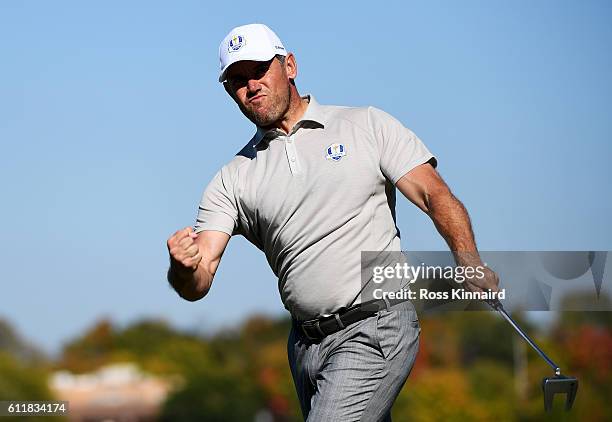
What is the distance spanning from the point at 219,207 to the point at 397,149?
1160 mm

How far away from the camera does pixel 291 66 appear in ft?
26.7

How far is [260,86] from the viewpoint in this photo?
25.8ft

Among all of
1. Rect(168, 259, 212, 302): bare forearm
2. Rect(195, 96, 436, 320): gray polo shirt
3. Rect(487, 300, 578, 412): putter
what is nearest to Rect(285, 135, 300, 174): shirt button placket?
Rect(195, 96, 436, 320): gray polo shirt

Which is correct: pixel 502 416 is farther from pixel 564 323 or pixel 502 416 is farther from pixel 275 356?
pixel 275 356

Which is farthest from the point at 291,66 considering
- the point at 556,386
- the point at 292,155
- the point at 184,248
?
the point at 556,386

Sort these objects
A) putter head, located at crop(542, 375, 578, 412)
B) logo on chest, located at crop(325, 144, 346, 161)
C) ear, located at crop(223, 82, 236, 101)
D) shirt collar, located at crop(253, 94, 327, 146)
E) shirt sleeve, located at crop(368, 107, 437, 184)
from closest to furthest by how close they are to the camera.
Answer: putter head, located at crop(542, 375, 578, 412) < shirt sleeve, located at crop(368, 107, 437, 184) < logo on chest, located at crop(325, 144, 346, 161) < shirt collar, located at crop(253, 94, 327, 146) < ear, located at crop(223, 82, 236, 101)

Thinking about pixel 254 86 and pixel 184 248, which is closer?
pixel 184 248

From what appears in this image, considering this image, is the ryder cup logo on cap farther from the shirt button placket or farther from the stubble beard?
the shirt button placket

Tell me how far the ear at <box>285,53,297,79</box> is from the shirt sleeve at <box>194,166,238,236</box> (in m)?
0.69

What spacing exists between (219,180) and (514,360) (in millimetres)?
115899

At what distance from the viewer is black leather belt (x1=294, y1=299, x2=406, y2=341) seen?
748 centimetres

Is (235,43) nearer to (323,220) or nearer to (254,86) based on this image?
(254,86)

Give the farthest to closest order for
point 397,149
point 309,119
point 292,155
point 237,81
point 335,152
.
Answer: point 237,81 → point 309,119 → point 292,155 → point 335,152 → point 397,149

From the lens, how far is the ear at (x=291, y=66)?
809 centimetres
